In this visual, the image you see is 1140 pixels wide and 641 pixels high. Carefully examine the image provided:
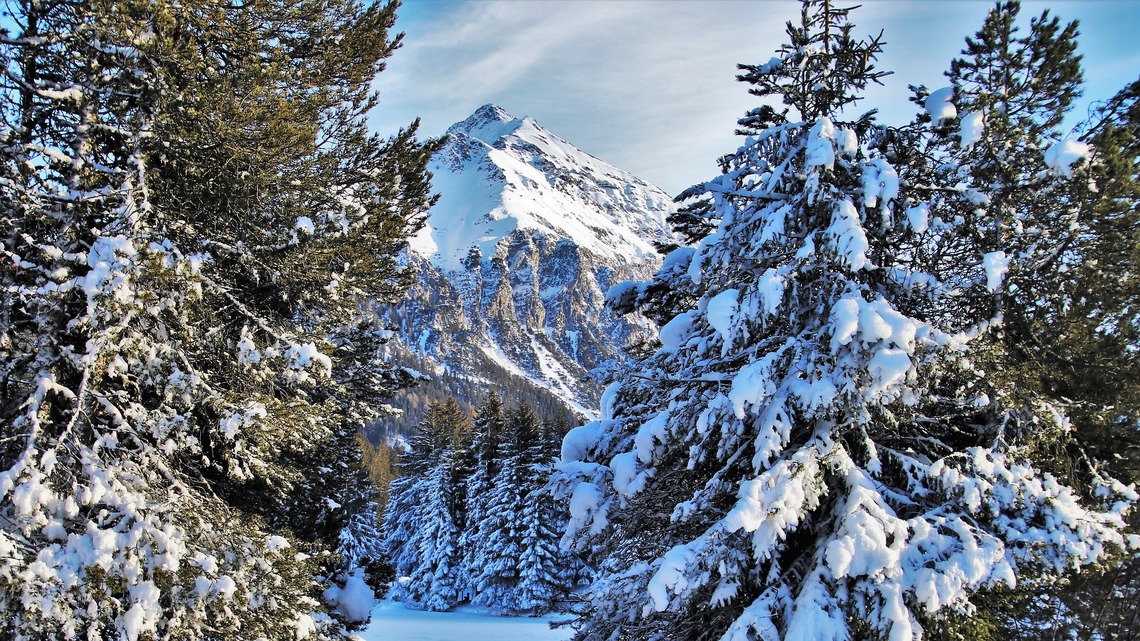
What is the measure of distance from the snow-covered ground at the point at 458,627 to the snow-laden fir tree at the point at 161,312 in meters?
19.8

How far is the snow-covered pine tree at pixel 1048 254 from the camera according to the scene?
5758mm

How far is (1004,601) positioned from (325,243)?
7533mm

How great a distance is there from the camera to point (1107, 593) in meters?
6.36

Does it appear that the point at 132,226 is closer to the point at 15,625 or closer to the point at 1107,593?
the point at 15,625

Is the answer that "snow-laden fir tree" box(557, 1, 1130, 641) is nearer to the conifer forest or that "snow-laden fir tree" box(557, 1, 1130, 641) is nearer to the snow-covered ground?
the conifer forest

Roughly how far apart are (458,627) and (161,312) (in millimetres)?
29365

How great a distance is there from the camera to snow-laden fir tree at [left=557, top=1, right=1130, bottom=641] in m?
4.82

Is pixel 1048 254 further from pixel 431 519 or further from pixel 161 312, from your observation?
pixel 431 519

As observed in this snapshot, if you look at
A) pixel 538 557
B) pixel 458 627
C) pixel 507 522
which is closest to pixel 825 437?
pixel 458 627

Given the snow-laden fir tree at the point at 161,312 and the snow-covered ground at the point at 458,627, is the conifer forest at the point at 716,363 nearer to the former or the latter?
the snow-laden fir tree at the point at 161,312

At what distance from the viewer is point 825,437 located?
528 cm

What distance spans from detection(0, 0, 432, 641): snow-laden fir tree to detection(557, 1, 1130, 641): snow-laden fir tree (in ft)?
11.0

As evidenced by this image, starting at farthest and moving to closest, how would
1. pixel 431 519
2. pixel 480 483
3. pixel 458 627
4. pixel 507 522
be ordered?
pixel 431 519
pixel 480 483
pixel 507 522
pixel 458 627

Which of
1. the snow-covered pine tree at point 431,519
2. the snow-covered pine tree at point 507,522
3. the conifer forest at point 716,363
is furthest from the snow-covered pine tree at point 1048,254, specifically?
the snow-covered pine tree at point 431,519
